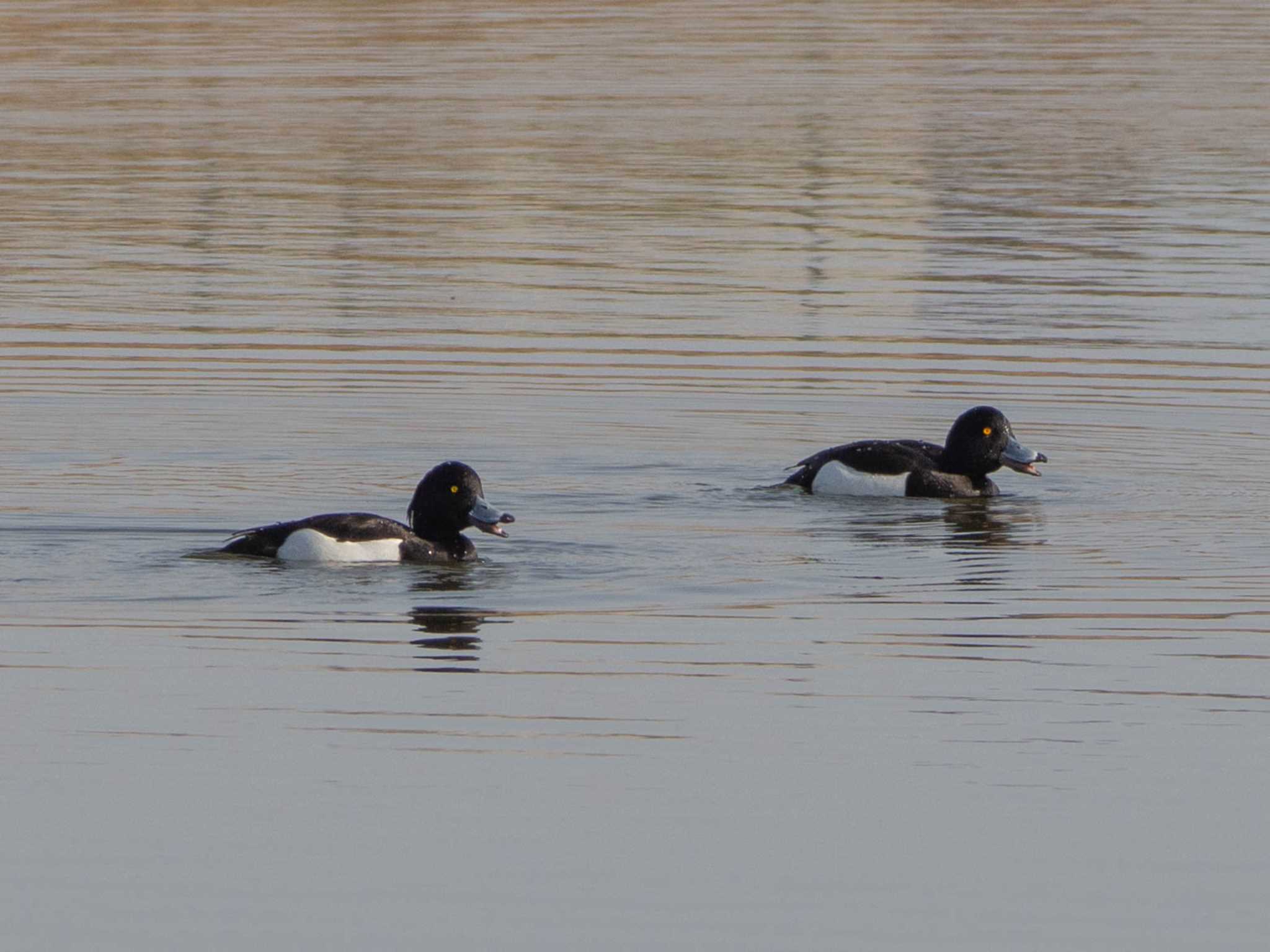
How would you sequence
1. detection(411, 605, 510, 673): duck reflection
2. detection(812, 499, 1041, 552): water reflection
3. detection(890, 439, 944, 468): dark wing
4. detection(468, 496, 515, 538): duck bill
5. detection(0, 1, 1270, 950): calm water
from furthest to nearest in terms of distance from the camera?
1. detection(890, 439, 944, 468): dark wing
2. detection(812, 499, 1041, 552): water reflection
3. detection(468, 496, 515, 538): duck bill
4. detection(411, 605, 510, 673): duck reflection
5. detection(0, 1, 1270, 950): calm water

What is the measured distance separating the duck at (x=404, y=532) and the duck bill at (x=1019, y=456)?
3.31 m

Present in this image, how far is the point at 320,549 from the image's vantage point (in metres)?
13.0

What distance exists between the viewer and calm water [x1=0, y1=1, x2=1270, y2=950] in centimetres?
838

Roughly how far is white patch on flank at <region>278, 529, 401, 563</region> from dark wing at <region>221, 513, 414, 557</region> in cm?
2

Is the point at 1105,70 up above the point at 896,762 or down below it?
above

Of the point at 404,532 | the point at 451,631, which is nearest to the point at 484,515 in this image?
the point at 404,532

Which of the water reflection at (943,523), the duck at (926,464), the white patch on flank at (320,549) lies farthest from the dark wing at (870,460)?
the white patch on flank at (320,549)

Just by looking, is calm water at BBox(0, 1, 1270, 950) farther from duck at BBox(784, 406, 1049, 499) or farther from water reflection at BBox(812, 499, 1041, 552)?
duck at BBox(784, 406, 1049, 499)

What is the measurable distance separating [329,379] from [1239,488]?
665 centimetres

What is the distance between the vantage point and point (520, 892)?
8.20 meters

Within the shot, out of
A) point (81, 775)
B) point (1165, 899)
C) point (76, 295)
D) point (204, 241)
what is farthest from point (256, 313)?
point (1165, 899)

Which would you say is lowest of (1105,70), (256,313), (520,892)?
(520,892)

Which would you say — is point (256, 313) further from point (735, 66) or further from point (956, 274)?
point (735, 66)

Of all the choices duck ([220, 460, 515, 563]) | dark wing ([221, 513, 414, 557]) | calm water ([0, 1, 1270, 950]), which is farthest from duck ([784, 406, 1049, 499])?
dark wing ([221, 513, 414, 557])
